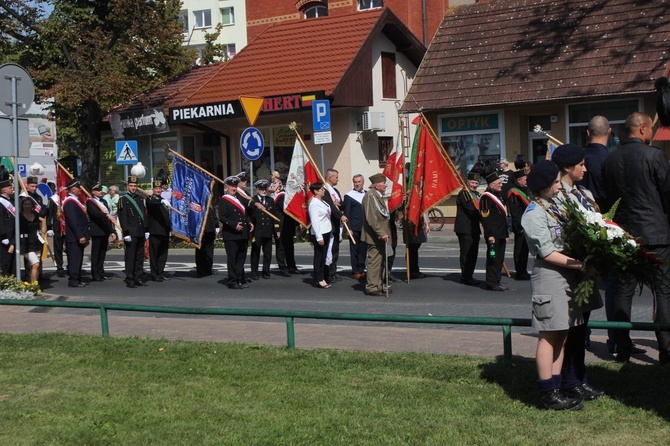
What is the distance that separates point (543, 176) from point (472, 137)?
793 inches

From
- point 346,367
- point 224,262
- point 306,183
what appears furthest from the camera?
point 224,262

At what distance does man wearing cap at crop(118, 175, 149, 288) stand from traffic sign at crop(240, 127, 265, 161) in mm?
4723

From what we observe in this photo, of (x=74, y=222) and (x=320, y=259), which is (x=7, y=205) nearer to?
(x=74, y=222)

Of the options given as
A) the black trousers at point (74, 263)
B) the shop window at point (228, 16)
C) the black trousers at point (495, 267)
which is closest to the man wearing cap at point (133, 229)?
the black trousers at point (74, 263)

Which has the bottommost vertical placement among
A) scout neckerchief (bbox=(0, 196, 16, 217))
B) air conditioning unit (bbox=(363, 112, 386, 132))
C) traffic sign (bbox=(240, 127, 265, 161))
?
scout neckerchief (bbox=(0, 196, 16, 217))

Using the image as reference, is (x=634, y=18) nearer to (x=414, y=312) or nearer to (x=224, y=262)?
(x=224, y=262)

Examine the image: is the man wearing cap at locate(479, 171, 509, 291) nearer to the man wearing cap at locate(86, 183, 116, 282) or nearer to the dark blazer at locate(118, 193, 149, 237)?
the dark blazer at locate(118, 193, 149, 237)

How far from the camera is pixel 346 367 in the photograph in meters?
7.93

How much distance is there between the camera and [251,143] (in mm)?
21031

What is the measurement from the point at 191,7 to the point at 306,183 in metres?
52.1

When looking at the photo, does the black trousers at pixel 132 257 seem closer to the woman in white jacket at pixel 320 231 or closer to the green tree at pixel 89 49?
the woman in white jacket at pixel 320 231

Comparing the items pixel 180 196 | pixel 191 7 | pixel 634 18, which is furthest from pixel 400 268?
pixel 191 7

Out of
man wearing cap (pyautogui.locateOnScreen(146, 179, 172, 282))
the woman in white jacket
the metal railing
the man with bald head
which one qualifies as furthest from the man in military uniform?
the man with bald head

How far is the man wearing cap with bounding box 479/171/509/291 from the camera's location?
13750 millimetres
